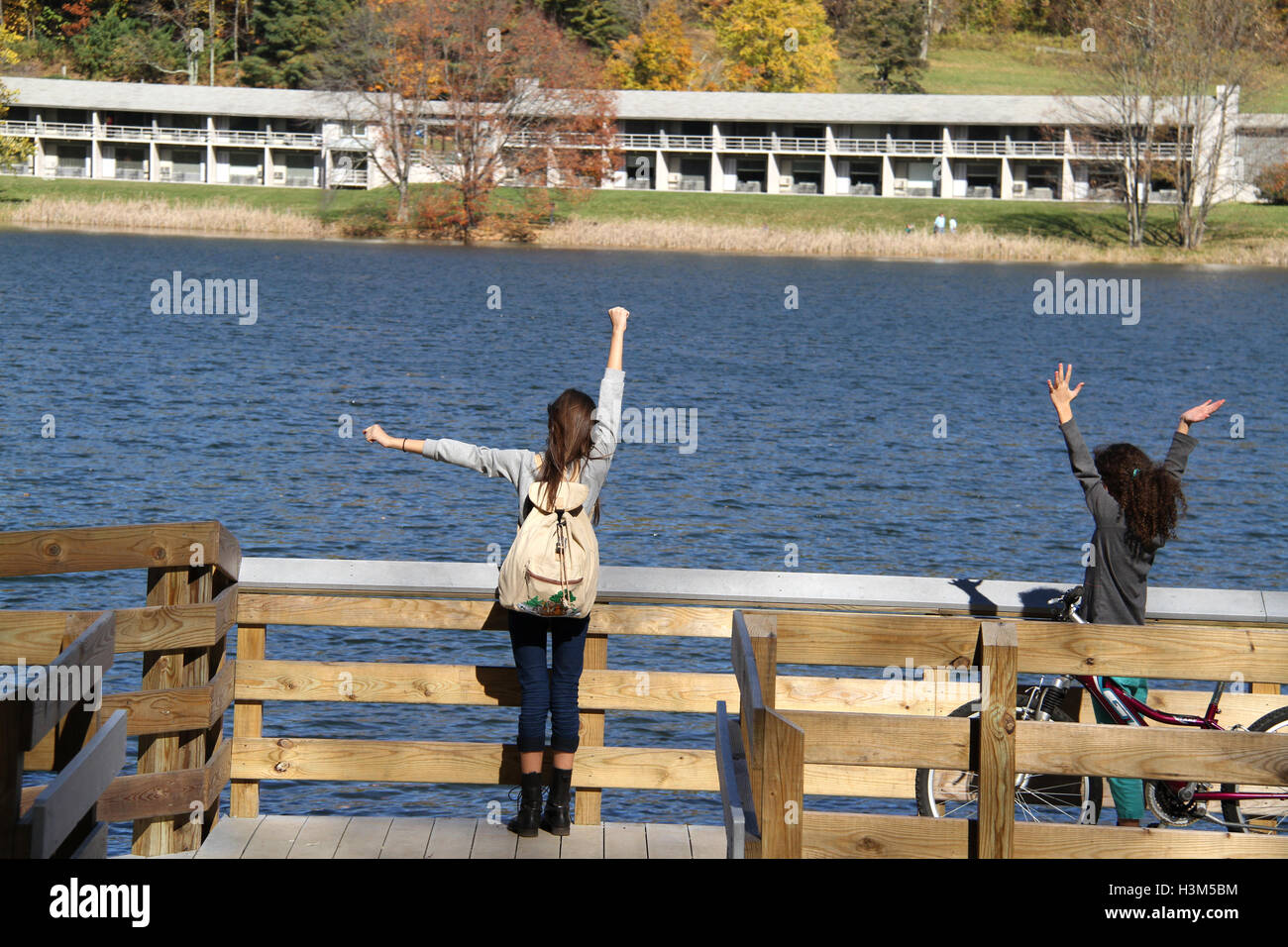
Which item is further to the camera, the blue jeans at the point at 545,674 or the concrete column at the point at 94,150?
the concrete column at the point at 94,150

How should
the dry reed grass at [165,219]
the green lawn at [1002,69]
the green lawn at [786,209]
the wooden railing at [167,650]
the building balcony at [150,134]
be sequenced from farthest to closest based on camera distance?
the green lawn at [1002,69]
the building balcony at [150,134]
the green lawn at [786,209]
the dry reed grass at [165,219]
the wooden railing at [167,650]

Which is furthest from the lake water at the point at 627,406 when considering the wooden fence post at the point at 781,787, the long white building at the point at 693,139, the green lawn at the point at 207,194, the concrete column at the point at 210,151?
the concrete column at the point at 210,151

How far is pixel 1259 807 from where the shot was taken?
686cm

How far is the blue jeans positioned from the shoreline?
256 feet

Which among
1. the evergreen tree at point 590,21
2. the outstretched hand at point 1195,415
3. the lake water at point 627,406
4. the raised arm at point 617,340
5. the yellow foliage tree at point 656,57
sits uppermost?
the evergreen tree at point 590,21

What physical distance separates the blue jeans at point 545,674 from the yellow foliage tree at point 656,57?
11360 cm

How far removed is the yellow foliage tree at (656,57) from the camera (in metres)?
118

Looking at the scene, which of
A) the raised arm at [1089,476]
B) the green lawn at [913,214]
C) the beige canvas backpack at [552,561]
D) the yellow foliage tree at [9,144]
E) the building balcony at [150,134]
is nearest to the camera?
the beige canvas backpack at [552,561]

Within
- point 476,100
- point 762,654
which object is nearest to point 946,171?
point 476,100

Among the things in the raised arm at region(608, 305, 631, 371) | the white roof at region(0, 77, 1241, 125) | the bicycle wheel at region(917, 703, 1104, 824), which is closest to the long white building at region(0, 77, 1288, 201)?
the white roof at region(0, 77, 1241, 125)

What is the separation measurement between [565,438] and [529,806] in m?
1.67

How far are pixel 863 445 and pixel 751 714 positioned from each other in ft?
90.1

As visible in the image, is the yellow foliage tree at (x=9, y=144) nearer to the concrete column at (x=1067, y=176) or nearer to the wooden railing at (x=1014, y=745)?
the concrete column at (x=1067, y=176)

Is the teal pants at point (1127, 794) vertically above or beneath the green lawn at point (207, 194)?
beneath
